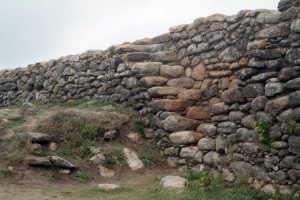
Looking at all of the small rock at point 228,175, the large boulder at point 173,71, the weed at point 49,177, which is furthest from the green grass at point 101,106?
the small rock at point 228,175

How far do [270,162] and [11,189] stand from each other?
13.9ft

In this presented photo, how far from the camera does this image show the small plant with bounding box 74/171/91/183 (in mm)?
7940

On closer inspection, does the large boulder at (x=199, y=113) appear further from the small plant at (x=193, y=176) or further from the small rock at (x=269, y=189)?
the small rock at (x=269, y=189)

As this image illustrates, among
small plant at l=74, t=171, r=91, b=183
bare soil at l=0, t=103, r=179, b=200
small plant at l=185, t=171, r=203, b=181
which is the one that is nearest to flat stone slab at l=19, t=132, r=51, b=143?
bare soil at l=0, t=103, r=179, b=200

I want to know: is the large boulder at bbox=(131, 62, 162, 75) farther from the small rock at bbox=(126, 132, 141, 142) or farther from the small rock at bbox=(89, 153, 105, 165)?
the small rock at bbox=(89, 153, 105, 165)

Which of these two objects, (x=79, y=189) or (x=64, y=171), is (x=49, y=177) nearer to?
(x=64, y=171)

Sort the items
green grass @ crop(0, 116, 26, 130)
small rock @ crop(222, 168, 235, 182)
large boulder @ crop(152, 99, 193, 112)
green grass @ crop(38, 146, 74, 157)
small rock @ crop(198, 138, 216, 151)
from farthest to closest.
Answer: green grass @ crop(0, 116, 26, 130), large boulder @ crop(152, 99, 193, 112), green grass @ crop(38, 146, 74, 157), small rock @ crop(198, 138, 216, 151), small rock @ crop(222, 168, 235, 182)

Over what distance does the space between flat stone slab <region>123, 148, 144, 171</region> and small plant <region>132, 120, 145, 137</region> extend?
740mm

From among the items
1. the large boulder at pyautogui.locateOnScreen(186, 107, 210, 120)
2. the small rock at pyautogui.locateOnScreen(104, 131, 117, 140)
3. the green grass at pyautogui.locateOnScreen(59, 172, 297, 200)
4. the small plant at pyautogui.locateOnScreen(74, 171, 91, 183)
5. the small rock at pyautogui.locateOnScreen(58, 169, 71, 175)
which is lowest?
the green grass at pyautogui.locateOnScreen(59, 172, 297, 200)

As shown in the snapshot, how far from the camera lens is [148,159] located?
8.66m

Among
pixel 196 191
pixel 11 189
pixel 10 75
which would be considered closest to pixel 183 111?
pixel 196 191

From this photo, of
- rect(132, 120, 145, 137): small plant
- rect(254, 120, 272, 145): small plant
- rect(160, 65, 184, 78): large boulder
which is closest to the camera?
rect(254, 120, 272, 145): small plant

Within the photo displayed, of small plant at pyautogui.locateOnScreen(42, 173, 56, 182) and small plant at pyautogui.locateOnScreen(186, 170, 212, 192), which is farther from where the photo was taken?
small plant at pyautogui.locateOnScreen(42, 173, 56, 182)

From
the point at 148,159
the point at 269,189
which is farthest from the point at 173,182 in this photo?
the point at 269,189
